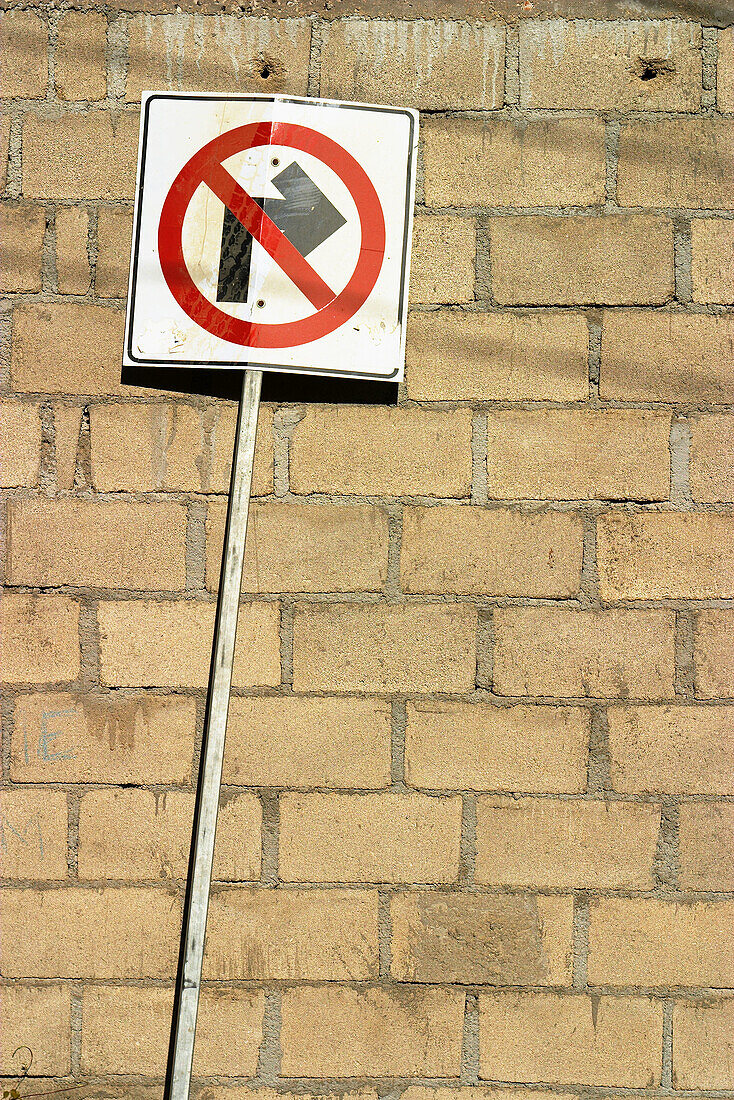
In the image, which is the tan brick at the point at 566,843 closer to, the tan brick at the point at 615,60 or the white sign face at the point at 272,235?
the white sign face at the point at 272,235

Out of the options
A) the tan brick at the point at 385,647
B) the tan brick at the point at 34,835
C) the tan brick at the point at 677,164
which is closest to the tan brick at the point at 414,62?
the tan brick at the point at 677,164

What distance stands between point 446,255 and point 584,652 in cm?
87

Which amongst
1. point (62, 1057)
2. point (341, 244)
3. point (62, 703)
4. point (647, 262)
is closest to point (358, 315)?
point (341, 244)

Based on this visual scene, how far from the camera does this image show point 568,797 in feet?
6.27

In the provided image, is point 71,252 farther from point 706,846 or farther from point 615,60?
point 706,846

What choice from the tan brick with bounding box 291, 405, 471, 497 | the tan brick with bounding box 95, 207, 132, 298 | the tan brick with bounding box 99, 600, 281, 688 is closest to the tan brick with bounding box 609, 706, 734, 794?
the tan brick with bounding box 291, 405, 471, 497

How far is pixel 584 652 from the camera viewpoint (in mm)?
1922

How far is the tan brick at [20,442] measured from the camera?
1.94m

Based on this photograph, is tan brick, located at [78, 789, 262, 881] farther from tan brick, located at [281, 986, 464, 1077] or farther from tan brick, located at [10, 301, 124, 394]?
tan brick, located at [10, 301, 124, 394]

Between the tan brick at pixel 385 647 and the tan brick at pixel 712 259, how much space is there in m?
0.83

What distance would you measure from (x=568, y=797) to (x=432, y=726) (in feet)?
1.04

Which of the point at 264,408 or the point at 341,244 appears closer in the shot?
the point at 341,244

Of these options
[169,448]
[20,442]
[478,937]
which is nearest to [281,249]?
[169,448]

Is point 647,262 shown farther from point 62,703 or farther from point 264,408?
point 62,703
